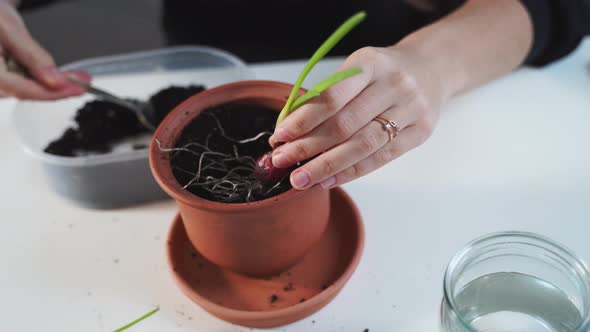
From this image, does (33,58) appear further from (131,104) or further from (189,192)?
(189,192)

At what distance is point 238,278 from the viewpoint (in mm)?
704

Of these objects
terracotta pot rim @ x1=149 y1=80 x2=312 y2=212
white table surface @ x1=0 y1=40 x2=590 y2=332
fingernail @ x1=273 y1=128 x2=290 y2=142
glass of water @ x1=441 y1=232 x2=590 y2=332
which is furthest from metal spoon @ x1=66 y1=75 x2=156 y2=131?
glass of water @ x1=441 y1=232 x2=590 y2=332

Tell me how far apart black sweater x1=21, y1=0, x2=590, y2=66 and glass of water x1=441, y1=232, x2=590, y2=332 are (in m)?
0.77

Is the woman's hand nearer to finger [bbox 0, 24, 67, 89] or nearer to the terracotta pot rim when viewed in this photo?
the terracotta pot rim

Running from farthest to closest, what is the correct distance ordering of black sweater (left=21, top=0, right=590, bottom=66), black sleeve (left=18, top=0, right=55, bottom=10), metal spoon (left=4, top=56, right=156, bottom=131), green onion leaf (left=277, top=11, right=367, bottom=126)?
black sleeve (left=18, top=0, right=55, bottom=10)
black sweater (left=21, top=0, right=590, bottom=66)
metal spoon (left=4, top=56, right=156, bottom=131)
green onion leaf (left=277, top=11, right=367, bottom=126)

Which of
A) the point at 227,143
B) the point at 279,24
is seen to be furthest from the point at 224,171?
the point at 279,24

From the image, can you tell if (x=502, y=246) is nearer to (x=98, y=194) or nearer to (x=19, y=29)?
(x=98, y=194)

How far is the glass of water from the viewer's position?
0.58 m

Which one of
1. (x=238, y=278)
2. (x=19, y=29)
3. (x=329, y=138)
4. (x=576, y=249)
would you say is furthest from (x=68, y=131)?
(x=576, y=249)

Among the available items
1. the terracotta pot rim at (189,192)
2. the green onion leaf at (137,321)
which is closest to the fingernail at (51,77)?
the terracotta pot rim at (189,192)

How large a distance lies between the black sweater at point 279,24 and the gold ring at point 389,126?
671 millimetres

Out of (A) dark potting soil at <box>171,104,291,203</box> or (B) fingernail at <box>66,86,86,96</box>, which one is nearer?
(A) dark potting soil at <box>171,104,291,203</box>

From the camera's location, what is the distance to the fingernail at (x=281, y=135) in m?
0.58

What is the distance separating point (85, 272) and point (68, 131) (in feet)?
1.00
